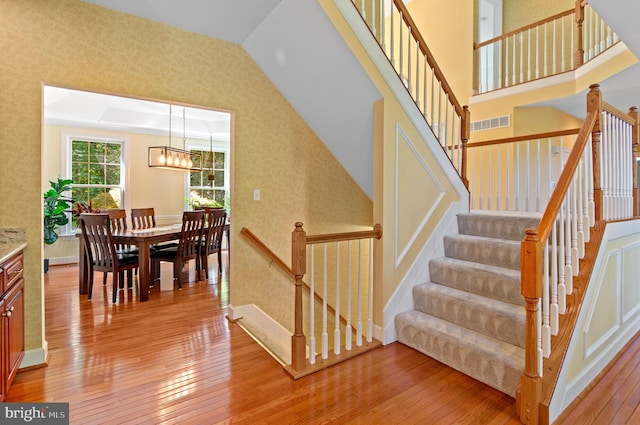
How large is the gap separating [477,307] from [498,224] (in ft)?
3.16

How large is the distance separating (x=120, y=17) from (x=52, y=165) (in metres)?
4.52

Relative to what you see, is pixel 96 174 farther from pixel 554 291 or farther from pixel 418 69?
pixel 554 291

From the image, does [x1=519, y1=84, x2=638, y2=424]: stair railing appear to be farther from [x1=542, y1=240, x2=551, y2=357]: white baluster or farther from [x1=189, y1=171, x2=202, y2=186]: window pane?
[x1=189, y1=171, x2=202, y2=186]: window pane

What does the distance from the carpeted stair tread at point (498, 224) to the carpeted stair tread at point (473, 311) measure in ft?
2.31

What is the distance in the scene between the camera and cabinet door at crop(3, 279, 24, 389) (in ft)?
6.32

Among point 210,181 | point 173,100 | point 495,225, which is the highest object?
point 173,100

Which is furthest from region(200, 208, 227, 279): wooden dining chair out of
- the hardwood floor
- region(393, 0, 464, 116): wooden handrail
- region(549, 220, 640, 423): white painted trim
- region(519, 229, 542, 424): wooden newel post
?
region(549, 220, 640, 423): white painted trim

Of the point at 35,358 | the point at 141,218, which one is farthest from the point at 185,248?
the point at 35,358

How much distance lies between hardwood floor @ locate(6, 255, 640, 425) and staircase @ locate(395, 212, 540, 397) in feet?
0.37

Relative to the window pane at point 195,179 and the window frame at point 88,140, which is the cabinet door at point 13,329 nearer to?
the window frame at point 88,140

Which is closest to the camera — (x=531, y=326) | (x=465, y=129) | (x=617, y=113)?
(x=531, y=326)

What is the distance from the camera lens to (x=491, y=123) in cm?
545

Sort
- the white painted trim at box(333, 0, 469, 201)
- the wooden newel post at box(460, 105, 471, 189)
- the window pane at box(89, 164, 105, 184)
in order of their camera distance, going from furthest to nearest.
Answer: the window pane at box(89, 164, 105, 184)
the wooden newel post at box(460, 105, 471, 189)
the white painted trim at box(333, 0, 469, 201)

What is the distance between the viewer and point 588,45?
15.7 feet
